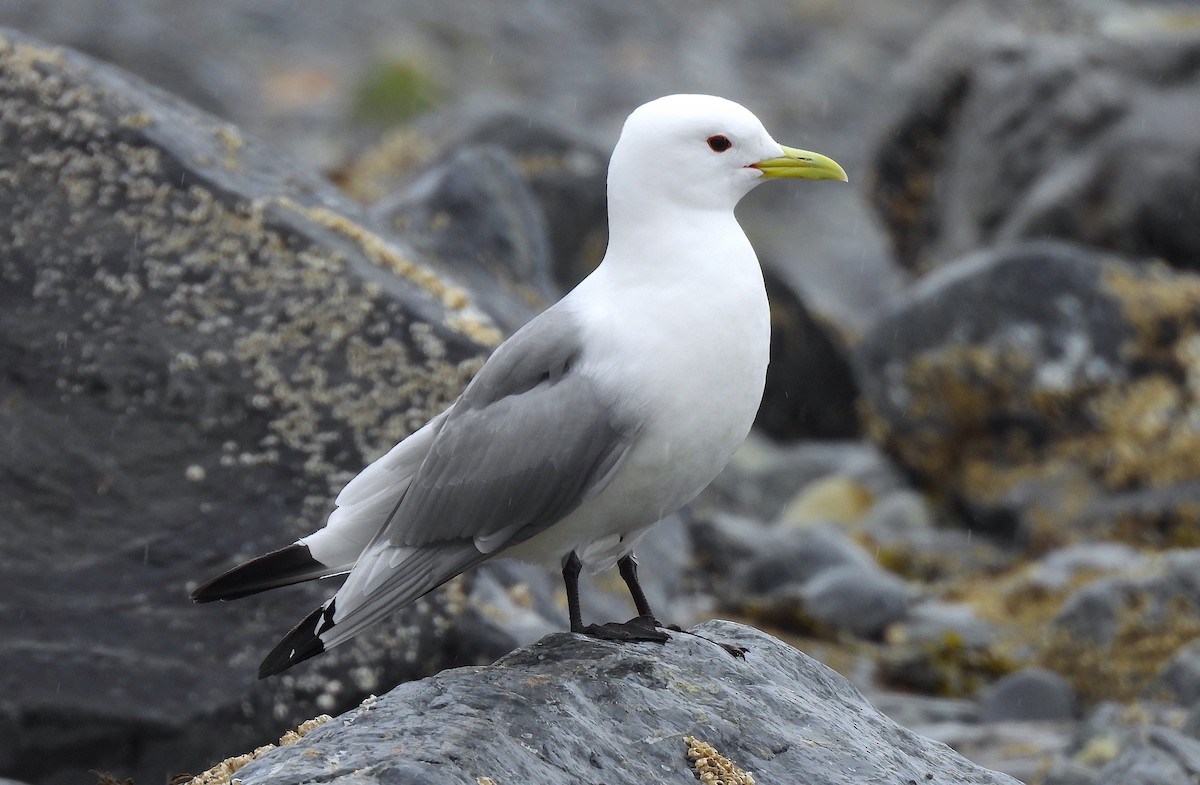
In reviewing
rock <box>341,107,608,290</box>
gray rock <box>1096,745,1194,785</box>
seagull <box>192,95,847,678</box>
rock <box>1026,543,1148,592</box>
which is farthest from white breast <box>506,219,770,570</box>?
rock <box>341,107,608,290</box>

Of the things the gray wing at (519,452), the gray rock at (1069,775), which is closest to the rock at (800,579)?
the gray rock at (1069,775)

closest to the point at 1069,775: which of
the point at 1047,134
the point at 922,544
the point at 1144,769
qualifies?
the point at 1144,769

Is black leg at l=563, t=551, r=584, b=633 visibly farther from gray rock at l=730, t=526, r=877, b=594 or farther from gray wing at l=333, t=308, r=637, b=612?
gray rock at l=730, t=526, r=877, b=594

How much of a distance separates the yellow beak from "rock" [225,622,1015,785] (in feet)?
4.95

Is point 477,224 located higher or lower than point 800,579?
higher

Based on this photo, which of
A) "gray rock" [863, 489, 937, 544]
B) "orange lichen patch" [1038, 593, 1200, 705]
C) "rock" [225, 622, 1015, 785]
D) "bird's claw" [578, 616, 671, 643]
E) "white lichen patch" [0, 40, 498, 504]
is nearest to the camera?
"rock" [225, 622, 1015, 785]

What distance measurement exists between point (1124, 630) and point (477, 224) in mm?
4345

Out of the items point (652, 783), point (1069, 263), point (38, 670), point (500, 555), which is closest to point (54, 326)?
point (38, 670)

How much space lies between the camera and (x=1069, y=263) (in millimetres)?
11578

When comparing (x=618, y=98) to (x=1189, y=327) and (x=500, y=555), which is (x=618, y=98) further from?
(x=500, y=555)

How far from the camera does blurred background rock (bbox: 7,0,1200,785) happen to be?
19.7 ft

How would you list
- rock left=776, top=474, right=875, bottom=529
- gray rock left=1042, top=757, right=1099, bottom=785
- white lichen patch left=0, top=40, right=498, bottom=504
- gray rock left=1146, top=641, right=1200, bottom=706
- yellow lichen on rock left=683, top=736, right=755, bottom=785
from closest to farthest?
yellow lichen on rock left=683, top=736, right=755, bottom=785, white lichen patch left=0, top=40, right=498, bottom=504, gray rock left=1042, top=757, right=1099, bottom=785, gray rock left=1146, top=641, right=1200, bottom=706, rock left=776, top=474, right=875, bottom=529

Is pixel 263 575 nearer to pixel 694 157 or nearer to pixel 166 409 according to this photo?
pixel 166 409

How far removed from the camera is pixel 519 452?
482 centimetres
